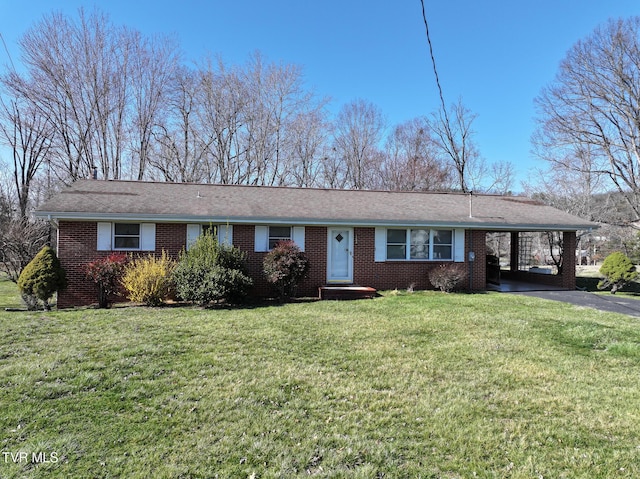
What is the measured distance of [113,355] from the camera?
18.3 feet

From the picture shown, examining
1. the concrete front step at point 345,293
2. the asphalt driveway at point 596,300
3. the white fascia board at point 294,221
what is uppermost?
the white fascia board at point 294,221

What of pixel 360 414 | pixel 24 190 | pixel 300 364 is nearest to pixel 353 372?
pixel 300 364

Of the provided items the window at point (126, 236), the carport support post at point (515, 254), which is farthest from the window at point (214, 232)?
the carport support post at point (515, 254)

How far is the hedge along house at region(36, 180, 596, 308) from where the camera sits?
1095cm

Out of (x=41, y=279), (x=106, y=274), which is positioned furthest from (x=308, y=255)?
(x=41, y=279)

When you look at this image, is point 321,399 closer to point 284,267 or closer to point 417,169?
point 284,267

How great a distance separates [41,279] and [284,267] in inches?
249

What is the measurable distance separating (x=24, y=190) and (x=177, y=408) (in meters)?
28.6

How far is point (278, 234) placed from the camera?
12.2m

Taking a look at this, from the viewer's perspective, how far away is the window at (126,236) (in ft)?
36.9

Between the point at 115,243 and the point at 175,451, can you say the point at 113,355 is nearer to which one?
the point at 175,451

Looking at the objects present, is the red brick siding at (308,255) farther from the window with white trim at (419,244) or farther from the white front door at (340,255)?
the window with white trim at (419,244)

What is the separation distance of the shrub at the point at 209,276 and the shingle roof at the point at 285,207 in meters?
1.33

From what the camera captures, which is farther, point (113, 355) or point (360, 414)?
point (113, 355)
